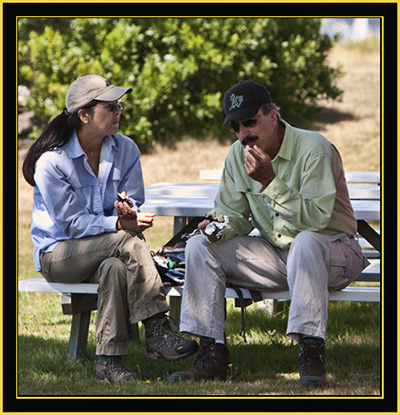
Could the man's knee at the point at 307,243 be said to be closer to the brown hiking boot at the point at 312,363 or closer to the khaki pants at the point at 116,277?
the brown hiking boot at the point at 312,363

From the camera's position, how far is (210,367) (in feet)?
14.1

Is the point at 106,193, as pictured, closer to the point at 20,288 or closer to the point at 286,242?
the point at 20,288

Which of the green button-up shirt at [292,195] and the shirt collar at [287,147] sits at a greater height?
the shirt collar at [287,147]

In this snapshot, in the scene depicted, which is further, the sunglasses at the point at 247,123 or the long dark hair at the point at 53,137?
the long dark hair at the point at 53,137

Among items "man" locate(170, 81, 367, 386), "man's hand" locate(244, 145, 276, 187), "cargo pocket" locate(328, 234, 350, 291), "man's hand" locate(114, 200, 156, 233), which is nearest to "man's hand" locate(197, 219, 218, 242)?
"man" locate(170, 81, 367, 386)

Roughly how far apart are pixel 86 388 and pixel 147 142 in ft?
29.2

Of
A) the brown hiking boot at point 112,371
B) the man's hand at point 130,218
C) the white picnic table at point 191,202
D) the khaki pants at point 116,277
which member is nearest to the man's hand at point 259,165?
the man's hand at point 130,218

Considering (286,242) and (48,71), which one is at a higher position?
(48,71)

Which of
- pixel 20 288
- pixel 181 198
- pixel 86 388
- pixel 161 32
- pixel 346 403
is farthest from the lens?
pixel 161 32

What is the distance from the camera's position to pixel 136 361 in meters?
4.82

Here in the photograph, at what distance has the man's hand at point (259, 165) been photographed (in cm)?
412

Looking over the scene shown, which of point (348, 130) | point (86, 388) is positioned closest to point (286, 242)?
point (86, 388)

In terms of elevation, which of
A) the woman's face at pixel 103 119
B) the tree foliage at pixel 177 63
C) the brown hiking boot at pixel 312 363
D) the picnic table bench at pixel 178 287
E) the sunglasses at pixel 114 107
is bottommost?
the brown hiking boot at pixel 312 363

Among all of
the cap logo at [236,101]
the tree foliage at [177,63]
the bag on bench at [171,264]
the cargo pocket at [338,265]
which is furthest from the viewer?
the tree foliage at [177,63]
